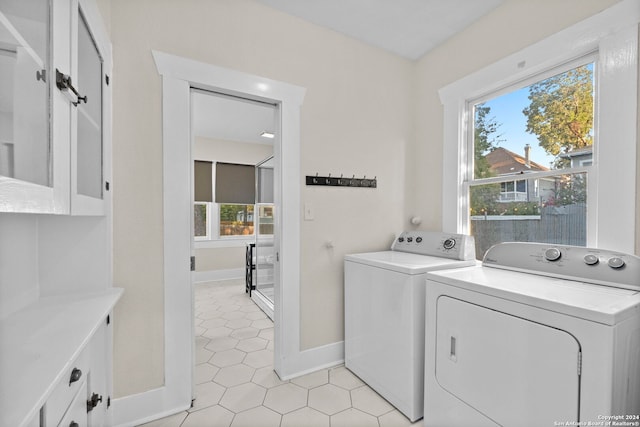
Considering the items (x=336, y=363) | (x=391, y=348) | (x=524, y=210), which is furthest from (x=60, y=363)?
(x=524, y=210)

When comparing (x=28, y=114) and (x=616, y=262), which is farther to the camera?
(x=616, y=262)

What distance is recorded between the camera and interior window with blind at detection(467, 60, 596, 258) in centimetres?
163

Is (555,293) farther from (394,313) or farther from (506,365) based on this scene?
(394,313)

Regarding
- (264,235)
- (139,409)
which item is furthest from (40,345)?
(264,235)

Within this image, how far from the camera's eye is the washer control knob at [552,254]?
1.47 metres

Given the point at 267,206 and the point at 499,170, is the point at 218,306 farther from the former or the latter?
the point at 499,170

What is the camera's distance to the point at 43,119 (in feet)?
2.51

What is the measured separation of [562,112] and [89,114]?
2547 mm

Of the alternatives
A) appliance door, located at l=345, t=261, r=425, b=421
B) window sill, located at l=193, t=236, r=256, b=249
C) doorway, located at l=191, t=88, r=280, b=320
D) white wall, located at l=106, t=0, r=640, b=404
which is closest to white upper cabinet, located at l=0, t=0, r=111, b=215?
white wall, located at l=106, t=0, r=640, b=404

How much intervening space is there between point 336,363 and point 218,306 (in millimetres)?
2000

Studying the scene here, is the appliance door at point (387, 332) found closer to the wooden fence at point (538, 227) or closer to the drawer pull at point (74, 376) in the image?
the wooden fence at point (538, 227)

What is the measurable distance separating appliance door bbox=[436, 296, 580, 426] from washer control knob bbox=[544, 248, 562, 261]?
0.60 meters

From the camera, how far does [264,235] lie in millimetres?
3963

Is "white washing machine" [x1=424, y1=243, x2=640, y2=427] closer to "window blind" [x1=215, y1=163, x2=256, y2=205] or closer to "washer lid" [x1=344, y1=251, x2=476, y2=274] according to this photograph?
"washer lid" [x1=344, y1=251, x2=476, y2=274]
